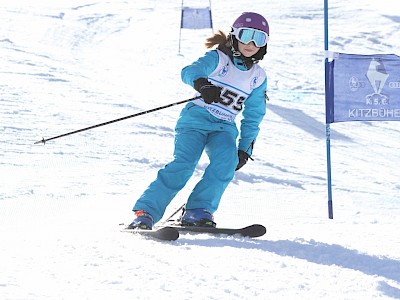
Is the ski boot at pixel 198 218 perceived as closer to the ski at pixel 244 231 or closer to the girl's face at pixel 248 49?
the ski at pixel 244 231

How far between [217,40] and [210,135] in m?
0.55

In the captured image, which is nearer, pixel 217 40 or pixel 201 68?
pixel 201 68

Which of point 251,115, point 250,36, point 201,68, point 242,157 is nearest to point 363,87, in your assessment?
point 251,115

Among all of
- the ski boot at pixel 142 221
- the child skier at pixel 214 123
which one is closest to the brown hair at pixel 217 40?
the child skier at pixel 214 123

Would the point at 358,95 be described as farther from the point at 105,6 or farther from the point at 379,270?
the point at 105,6

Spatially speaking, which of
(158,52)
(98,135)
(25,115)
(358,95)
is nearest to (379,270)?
(358,95)

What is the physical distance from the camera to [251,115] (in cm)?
427

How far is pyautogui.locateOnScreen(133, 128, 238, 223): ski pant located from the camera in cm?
385

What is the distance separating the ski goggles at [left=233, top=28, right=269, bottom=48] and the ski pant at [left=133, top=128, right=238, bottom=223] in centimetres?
53

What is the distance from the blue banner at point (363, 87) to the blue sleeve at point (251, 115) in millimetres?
1139

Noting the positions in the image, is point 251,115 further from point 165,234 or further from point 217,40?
point 165,234

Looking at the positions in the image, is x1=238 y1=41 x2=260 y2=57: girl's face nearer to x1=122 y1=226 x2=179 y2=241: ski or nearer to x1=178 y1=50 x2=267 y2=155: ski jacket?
x1=178 y1=50 x2=267 y2=155: ski jacket

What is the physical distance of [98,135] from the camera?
8367 millimetres

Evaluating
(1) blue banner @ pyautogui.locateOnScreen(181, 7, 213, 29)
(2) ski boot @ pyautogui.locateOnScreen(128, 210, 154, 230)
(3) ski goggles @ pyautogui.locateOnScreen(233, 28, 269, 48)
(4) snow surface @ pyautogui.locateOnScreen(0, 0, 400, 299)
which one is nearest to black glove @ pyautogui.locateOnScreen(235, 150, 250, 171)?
(4) snow surface @ pyautogui.locateOnScreen(0, 0, 400, 299)
